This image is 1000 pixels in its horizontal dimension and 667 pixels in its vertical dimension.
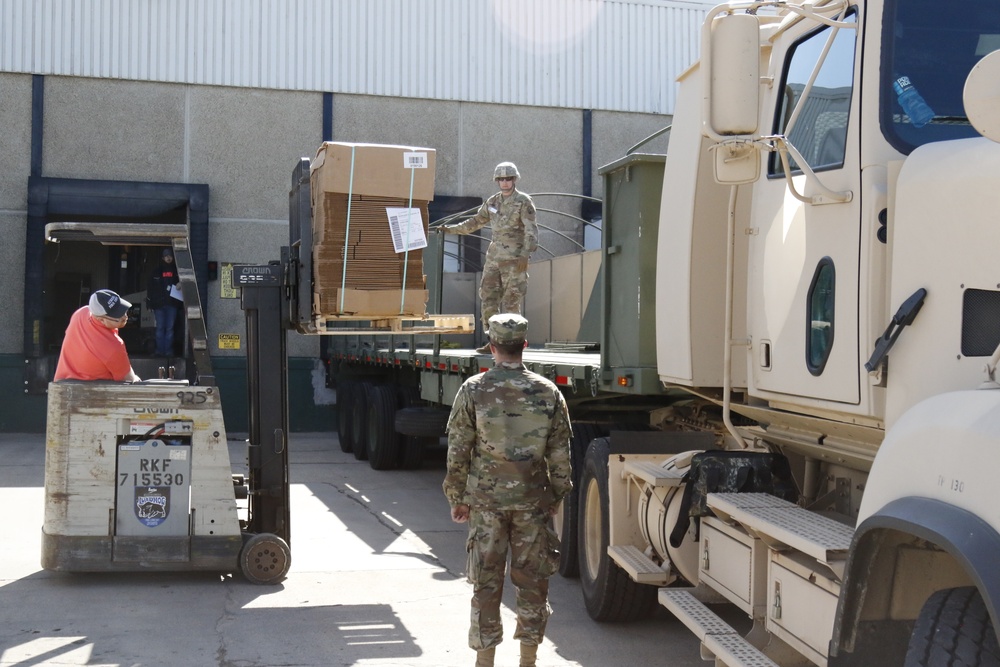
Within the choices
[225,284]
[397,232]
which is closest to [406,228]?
[397,232]

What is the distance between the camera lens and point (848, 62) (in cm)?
430

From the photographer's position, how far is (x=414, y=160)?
22.9 ft

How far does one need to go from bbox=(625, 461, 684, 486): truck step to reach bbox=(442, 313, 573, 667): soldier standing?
533 mm

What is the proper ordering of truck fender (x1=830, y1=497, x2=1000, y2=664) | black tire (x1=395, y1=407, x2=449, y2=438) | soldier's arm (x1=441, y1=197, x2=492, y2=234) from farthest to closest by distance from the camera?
black tire (x1=395, y1=407, x2=449, y2=438), soldier's arm (x1=441, y1=197, x2=492, y2=234), truck fender (x1=830, y1=497, x2=1000, y2=664)

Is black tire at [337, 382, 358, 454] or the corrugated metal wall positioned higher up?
the corrugated metal wall

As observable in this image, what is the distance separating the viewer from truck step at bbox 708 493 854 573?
3711 mm

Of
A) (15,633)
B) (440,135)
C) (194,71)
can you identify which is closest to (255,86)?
(194,71)

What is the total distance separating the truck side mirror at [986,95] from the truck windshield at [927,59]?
107cm

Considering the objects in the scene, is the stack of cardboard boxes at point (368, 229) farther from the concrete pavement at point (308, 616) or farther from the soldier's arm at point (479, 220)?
the soldier's arm at point (479, 220)

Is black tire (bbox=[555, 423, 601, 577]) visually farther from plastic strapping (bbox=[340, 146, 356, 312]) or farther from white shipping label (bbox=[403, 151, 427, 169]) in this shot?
white shipping label (bbox=[403, 151, 427, 169])

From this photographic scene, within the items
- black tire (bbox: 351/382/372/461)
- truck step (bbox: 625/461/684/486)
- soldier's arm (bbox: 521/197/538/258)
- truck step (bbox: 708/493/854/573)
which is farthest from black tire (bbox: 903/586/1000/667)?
black tire (bbox: 351/382/372/461)

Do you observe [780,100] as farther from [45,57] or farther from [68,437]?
[45,57]

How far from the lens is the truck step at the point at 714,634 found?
4.17 metres

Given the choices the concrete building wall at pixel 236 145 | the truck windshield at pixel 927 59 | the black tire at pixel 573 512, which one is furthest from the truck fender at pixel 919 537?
the concrete building wall at pixel 236 145
